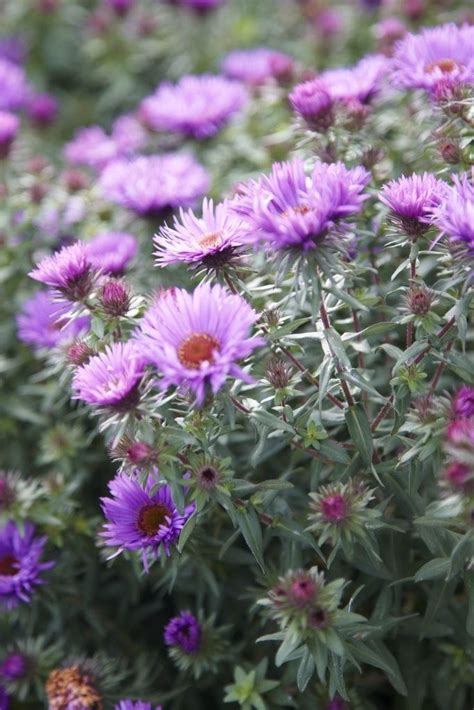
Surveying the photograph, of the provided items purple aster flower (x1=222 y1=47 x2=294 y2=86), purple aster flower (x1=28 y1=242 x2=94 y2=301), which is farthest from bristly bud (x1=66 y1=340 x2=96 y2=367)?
purple aster flower (x1=222 y1=47 x2=294 y2=86)

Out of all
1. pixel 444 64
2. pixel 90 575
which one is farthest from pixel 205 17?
pixel 90 575

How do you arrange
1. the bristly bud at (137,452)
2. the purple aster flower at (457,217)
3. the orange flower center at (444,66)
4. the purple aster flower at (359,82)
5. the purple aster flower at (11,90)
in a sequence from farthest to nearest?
the purple aster flower at (11,90)
the purple aster flower at (359,82)
the orange flower center at (444,66)
the bristly bud at (137,452)
the purple aster flower at (457,217)

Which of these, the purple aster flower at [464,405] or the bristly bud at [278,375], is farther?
the bristly bud at [278,375]

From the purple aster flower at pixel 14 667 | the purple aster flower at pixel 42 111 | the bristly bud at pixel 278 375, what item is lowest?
the purple aster flower at pixel 14 667

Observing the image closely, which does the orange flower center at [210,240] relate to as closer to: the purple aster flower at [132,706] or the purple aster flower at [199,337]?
the purple aster flower at [199,337]

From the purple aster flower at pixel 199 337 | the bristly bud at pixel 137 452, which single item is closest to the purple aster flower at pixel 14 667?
the bristly bud at pixel 137 452

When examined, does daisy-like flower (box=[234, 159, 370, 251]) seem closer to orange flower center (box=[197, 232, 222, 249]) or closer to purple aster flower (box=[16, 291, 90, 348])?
orange flower center (box=[197, 232, 222, 249])

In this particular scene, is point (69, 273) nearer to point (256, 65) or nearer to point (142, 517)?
point (142, 517)
